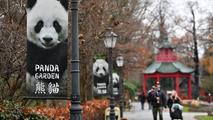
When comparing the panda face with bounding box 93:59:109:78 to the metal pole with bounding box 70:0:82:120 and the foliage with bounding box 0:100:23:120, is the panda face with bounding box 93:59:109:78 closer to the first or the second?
the foliage with bounding box 0:100:23:120

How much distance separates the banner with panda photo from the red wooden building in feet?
162

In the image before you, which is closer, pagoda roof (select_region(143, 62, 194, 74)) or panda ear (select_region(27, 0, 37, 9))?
panda ear (select_region(27, 0, 37, 9))

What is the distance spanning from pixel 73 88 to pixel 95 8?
33.3 ft

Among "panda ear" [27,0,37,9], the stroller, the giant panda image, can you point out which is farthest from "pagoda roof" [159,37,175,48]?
"panda ear" [27,0,37,9]

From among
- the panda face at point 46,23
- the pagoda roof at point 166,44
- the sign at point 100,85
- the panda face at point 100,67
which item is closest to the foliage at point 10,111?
the panda face at point 46,23

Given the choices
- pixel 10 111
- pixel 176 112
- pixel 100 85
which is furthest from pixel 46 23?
pixel 176 112

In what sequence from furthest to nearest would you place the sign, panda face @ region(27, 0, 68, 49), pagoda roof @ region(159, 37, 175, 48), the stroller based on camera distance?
1. pagoda roof @ region(159, 37, 175, 48)
2. the stroller
3. the sign
4. panda face @ region(27, 0, 68, 49)

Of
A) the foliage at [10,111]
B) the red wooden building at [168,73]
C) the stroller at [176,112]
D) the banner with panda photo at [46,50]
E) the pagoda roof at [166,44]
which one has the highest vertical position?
the pagoda roof at [166,44]

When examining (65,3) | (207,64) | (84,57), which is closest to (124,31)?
(84,57)

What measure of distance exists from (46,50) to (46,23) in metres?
0.54

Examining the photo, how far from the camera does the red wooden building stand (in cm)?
6066

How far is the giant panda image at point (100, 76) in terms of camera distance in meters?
20.6

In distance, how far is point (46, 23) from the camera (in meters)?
10.2

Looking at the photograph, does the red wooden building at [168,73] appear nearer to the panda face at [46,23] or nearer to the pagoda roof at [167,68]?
the pagoda roof at [167,68]
